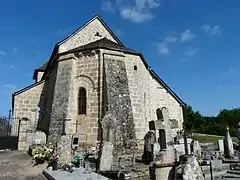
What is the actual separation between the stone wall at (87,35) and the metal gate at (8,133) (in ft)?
20.9

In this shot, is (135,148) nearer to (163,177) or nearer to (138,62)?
(138,62)

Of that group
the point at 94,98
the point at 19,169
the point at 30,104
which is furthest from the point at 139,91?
the point at 19,169

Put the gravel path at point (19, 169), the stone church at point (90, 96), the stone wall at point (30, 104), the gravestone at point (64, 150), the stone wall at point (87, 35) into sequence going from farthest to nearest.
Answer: the stone wall at point (87, 35), the stone wall at point (30, 104), the stone church at point (90, 96), the gravestone at point (64, 150), the gravel path at point (19, 169)

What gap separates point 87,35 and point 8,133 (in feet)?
30.7

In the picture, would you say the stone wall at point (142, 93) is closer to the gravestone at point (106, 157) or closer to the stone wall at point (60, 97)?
the stone wall at point (60, 97)

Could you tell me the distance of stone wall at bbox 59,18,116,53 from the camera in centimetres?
1745

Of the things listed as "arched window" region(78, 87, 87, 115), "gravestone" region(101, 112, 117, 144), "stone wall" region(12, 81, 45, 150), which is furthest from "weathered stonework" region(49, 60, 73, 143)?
"gravestone" region(101, 112, 117, 144)

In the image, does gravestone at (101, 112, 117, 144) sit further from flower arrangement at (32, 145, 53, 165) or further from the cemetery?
flower arrangement at (32, 145, 53, 165)

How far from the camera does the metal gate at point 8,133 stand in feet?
48.0

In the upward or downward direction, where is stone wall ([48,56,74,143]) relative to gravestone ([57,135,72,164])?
upward

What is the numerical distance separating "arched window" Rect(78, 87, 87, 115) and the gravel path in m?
4.29

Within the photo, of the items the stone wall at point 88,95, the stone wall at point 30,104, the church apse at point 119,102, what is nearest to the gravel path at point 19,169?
the stone wall at point 88,95

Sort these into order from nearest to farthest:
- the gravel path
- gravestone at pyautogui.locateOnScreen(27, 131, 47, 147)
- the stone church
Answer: the gravel path
gravestone at pyautogui.locateOnScreen(27, 131, 47, 147)
the stone church

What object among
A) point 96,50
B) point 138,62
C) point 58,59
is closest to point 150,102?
point 138,62
